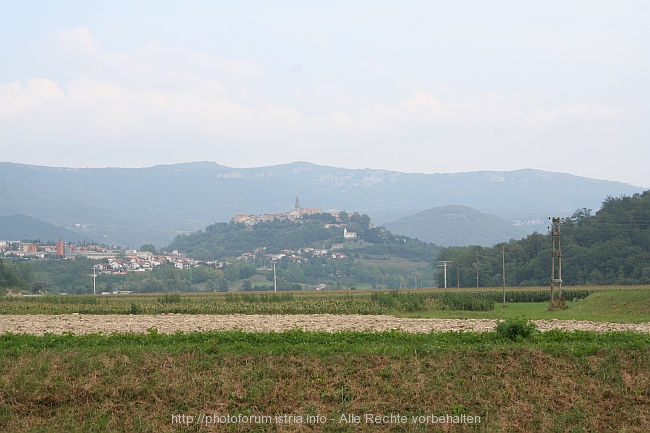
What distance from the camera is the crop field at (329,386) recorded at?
1669 centimetres

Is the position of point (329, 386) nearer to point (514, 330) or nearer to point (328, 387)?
point (328, 387)

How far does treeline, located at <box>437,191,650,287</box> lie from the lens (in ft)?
336

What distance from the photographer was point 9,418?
1684 centimetres

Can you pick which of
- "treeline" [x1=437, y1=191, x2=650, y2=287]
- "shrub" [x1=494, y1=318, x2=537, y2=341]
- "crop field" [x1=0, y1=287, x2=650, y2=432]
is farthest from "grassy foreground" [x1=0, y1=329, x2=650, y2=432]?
"treeline" [x1=437, y1=191, x2=650, y2=287]

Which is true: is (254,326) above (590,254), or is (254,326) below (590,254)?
below

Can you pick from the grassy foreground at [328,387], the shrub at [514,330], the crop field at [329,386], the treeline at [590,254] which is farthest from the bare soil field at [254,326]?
the treeline at [590,254]

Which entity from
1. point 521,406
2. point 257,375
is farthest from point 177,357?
point 521,406

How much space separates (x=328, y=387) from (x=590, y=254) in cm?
9607

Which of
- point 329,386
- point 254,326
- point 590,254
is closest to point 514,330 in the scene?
point 329,386

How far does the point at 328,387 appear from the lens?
18031 millimetres

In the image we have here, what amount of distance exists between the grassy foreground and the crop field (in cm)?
3

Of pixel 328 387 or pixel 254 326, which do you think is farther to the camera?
pixel 254 326

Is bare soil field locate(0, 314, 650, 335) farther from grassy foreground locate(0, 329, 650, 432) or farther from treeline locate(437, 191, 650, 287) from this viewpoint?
treeline locate(437, 191, 650, 287)

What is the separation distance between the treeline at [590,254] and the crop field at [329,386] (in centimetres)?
7948
